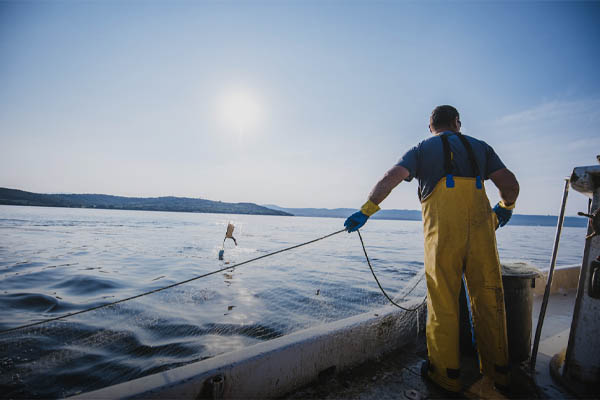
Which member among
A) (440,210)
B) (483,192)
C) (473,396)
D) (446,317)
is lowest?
(473,396)

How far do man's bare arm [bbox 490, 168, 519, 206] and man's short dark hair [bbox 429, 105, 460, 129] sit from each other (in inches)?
23.7

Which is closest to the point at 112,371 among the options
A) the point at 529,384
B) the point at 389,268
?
the point at 529,384

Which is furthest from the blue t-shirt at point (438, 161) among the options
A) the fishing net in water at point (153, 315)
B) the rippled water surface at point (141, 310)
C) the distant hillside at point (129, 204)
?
the distant hillside at point (129, 204)

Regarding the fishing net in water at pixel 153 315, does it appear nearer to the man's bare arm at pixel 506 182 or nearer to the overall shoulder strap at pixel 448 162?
the overall shoulder strap at pixel 448 162

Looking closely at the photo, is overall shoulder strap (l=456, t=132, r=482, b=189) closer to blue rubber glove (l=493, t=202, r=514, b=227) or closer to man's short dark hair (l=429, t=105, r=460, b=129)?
man's short dark hair (l=429, t=105, r=460, b=129)

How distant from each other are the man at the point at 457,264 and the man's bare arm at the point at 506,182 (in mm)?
273

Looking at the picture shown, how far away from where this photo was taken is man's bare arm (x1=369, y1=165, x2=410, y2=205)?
86.7 inches

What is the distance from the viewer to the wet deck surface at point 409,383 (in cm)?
187

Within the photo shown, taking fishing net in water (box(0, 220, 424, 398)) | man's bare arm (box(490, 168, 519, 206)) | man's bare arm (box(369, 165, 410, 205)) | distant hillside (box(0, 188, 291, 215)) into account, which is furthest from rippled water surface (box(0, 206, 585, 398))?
distant hillside (box(0, 188, 291, 215))

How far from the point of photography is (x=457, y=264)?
6.39 feet

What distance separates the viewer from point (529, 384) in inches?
79.7

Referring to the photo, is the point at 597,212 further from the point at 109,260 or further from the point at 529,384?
the point at 109,260

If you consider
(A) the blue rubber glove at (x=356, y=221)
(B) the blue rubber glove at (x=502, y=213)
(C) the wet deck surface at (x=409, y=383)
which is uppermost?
(B) the blue rubber glove at (x=502, y=213)

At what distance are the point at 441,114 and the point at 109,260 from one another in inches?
440
